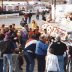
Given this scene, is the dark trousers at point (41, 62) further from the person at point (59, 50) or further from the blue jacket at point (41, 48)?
the person at point (59, 50)

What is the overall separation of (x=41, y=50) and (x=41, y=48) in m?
0.11

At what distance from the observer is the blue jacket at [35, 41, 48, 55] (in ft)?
46.6

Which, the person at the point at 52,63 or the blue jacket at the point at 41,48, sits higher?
the blue jacket at the point at 41,48

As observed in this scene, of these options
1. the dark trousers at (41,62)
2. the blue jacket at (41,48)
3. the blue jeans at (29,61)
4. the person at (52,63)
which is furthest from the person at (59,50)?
the blue jeans at (29,61)

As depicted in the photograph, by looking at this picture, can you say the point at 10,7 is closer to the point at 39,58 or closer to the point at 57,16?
the point at 57,16

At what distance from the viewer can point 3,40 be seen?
14695mm

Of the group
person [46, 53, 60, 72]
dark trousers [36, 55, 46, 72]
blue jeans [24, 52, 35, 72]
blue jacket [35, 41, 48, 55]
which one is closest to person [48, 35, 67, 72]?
person [46, 53, 60, 72]

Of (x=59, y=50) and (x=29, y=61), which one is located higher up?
(x=59, y=50)

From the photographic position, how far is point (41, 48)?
14336 mm

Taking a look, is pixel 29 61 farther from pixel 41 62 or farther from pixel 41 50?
pixel 41 50

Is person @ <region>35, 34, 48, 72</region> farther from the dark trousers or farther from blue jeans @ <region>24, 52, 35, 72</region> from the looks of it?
blue jeans @ <region>24, 52, 35, 72</region>

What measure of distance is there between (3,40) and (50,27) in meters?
7.46

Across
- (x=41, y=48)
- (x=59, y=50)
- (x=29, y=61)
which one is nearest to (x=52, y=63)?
(x=59, y=50)

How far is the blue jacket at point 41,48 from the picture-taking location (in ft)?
46.6
